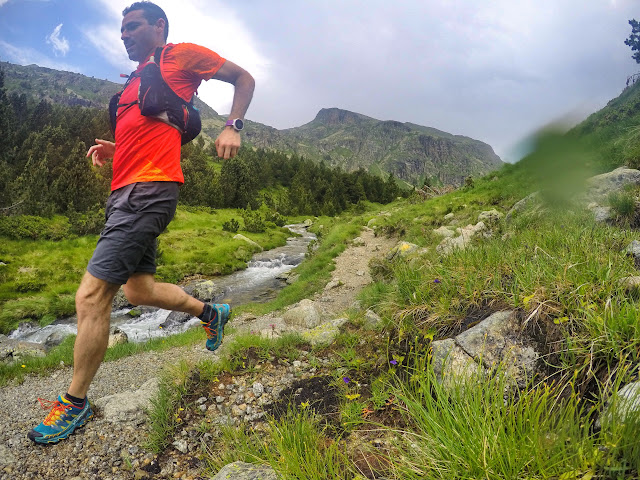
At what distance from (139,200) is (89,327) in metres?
1.15

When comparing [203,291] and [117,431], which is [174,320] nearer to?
[203,291]

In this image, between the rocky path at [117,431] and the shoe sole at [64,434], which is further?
the shoe sole at [64,434]

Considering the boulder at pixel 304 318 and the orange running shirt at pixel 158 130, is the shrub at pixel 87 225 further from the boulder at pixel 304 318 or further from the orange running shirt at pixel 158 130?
the orange running shirt at pixel 158 130

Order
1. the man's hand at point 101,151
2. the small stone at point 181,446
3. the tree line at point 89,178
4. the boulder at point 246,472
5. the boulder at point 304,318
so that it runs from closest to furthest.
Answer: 1. the boulder at point 246,472
2. the small stone at point 181,446
3. the man's hand at point 101,151
4. the boulder at point 304,318
5. the tree line at point 89,178

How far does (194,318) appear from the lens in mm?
11945

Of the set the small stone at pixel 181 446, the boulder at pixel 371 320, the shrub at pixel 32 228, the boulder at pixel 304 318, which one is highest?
the boulder at pixel 371 320

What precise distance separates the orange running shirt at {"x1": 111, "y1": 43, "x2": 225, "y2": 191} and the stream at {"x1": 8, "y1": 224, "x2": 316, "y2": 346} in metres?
8.14

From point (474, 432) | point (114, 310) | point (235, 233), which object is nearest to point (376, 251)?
point (114, 310)

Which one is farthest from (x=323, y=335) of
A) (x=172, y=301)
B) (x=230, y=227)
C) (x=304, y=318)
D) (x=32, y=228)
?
(x=230, y=227)

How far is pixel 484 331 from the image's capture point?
2523mm

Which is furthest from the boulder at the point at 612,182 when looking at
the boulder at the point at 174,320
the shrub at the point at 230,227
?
the shrub at the point at 230,227

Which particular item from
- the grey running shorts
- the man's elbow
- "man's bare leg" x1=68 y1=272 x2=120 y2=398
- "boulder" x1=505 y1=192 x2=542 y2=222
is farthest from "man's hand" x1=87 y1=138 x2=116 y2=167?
"boulder" x1=505 y1=192 x2=542 y2=222

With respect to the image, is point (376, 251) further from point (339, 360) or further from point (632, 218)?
point (339, 360)

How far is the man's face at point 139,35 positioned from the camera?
3.16 m
